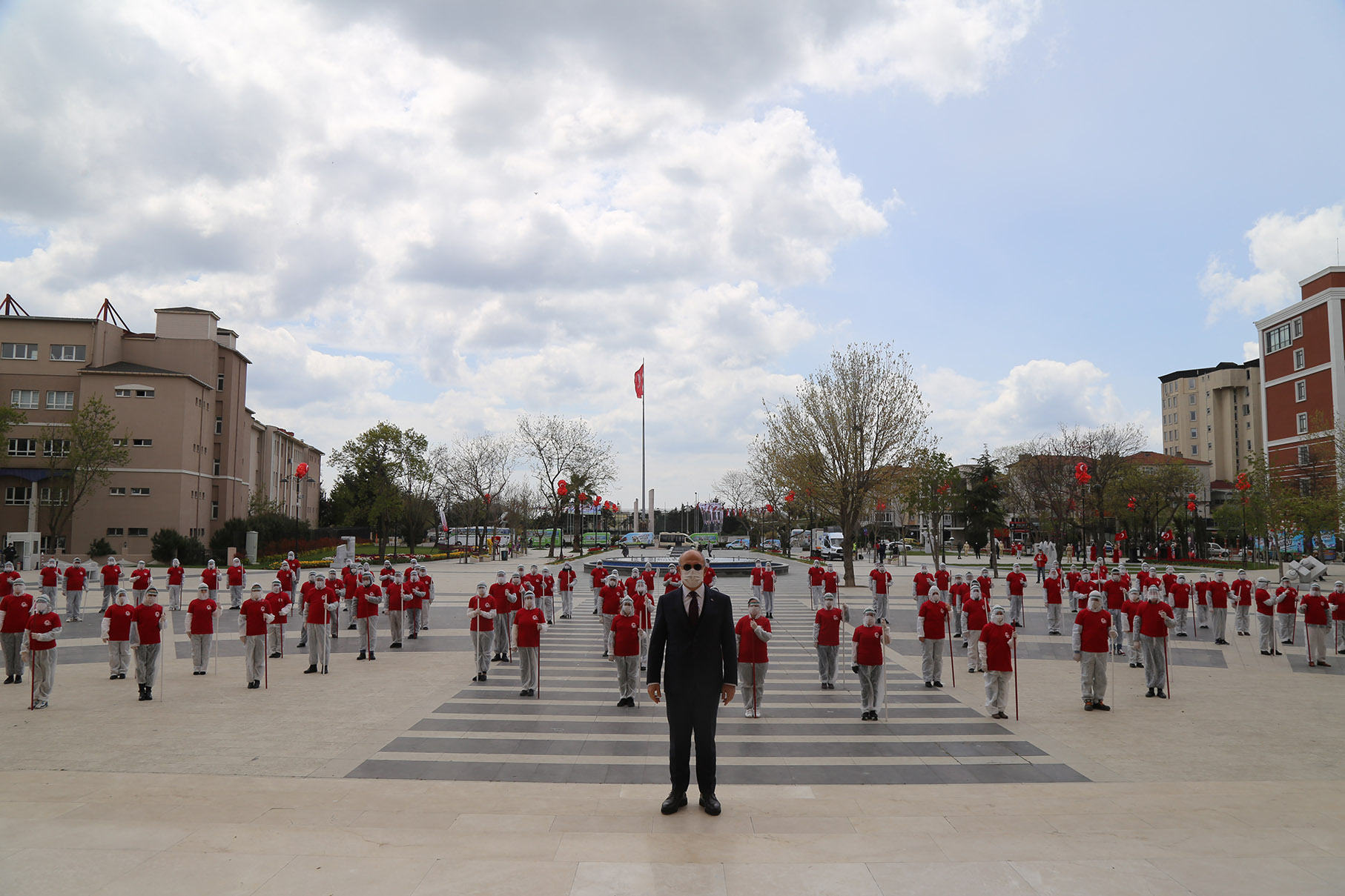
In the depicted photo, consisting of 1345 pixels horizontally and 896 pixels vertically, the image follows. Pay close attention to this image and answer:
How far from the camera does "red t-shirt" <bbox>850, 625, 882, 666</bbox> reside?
10.9 metres

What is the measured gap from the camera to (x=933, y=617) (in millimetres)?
13297

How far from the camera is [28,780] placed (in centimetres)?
768

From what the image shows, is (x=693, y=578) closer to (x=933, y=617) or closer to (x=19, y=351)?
(x=933, y=617)

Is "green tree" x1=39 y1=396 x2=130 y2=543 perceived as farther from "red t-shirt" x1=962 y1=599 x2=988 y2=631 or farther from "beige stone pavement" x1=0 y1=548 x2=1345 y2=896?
"red t-shirt" x1=962 y1=599 x2=988 y2=631

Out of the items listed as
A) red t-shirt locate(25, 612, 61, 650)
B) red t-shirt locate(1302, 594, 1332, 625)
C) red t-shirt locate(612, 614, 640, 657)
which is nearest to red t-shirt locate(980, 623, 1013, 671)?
red t-shirt locate(612, 614, 640, 657)

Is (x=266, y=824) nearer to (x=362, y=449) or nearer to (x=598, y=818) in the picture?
(x=598, y=818)

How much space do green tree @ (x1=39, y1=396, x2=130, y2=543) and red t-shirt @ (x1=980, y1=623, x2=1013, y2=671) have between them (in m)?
51.1

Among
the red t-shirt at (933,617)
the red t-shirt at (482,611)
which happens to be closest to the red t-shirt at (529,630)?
the red t-shirt at (482,611)

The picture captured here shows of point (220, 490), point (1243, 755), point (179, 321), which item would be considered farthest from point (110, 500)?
point (1243, 755)

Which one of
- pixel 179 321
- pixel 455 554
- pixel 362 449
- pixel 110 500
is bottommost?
pixel 455 554

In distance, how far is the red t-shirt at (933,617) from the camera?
13.3m

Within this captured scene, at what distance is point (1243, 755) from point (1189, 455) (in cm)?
12959

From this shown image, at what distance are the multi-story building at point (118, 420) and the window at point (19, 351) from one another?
48mm

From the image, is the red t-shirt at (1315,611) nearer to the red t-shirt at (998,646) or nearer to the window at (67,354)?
the red t-shirt at (998,646)
